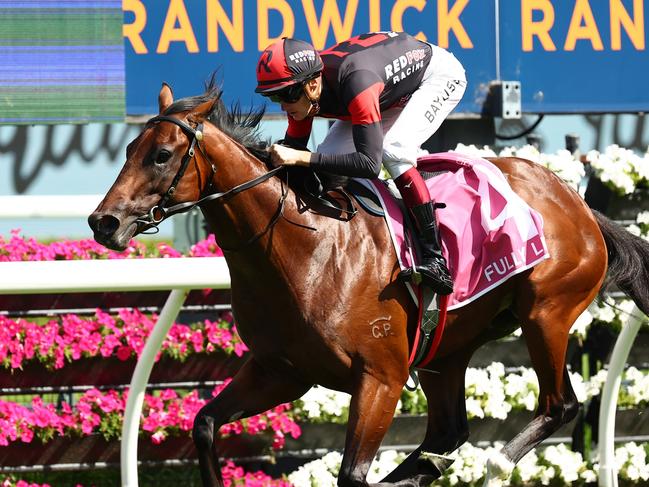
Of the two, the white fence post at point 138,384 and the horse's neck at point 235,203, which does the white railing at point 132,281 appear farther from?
the horse's neck at point 235,203

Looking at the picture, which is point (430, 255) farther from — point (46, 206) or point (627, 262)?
point (46, 206)

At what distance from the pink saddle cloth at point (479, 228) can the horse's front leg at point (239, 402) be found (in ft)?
2.09

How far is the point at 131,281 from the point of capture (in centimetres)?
428

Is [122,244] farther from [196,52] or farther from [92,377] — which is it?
[196,52]

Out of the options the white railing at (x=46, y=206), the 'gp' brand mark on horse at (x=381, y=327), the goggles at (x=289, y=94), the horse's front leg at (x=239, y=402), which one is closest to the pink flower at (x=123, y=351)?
the white railing at (x=46, y=206)

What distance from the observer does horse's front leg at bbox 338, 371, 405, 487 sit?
3693 mm

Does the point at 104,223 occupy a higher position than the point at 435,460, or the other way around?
the point at 104,223

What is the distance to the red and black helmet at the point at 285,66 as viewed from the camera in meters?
3.65

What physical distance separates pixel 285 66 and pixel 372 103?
295 mm

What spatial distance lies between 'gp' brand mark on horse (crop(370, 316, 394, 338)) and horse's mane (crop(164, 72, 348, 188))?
0.49m

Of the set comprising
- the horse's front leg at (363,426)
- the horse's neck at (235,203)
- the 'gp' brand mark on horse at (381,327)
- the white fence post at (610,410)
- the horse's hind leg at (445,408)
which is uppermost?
the horse's neck at (235,203)

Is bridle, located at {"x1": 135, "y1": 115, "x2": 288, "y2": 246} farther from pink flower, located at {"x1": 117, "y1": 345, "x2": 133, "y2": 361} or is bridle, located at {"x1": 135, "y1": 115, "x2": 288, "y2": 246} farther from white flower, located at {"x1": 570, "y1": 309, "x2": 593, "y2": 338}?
white flower, located at {"x1": 570, "y1": 309, "x2": 593, "y2": 338}

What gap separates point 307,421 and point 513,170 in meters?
1.42

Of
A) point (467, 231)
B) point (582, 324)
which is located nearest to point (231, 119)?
point (467, 231)
